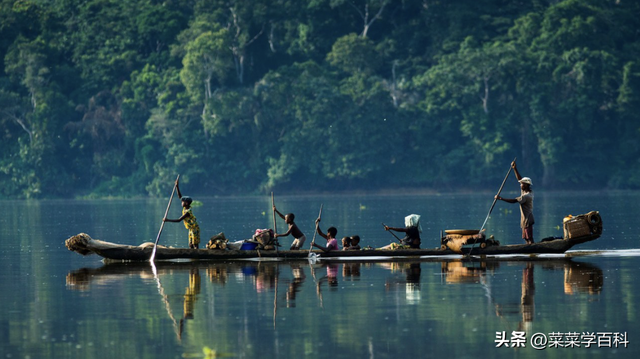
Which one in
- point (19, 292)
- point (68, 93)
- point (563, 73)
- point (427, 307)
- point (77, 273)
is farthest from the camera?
point (68, 93)

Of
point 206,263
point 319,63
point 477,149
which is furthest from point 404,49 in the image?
point 206,263

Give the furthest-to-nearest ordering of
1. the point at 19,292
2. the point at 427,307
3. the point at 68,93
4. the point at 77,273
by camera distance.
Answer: the point at 68,93 < the point at 77,273 < the point at 19,292 < the point at 427,307

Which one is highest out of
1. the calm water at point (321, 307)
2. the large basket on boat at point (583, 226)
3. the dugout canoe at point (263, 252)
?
the large basket on boat at point (583, 226)

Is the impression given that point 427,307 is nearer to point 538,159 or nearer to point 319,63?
point 538,159

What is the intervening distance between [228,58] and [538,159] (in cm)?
2646

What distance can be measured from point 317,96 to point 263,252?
73.4 metres

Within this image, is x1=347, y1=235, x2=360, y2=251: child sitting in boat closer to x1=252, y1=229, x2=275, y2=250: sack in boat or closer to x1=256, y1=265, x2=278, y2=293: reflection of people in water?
x1=252, y1=229, x2=275, y2=250: sack in boat

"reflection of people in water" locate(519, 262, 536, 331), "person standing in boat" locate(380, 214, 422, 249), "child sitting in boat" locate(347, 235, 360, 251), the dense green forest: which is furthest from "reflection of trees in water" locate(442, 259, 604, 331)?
the dense green forest

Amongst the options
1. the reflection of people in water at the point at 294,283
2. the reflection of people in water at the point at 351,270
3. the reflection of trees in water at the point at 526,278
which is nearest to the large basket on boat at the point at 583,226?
the reflection of trees in water at the point at 526,278

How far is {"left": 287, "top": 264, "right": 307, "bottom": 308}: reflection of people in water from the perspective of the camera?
2221 centimetres

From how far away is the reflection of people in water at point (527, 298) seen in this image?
1925cm

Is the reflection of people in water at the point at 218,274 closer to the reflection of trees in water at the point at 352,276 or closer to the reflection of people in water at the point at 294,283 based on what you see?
the reflection of trees in water at the point at 352,276

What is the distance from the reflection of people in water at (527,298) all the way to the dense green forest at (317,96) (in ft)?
240

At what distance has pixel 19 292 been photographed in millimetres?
24594
